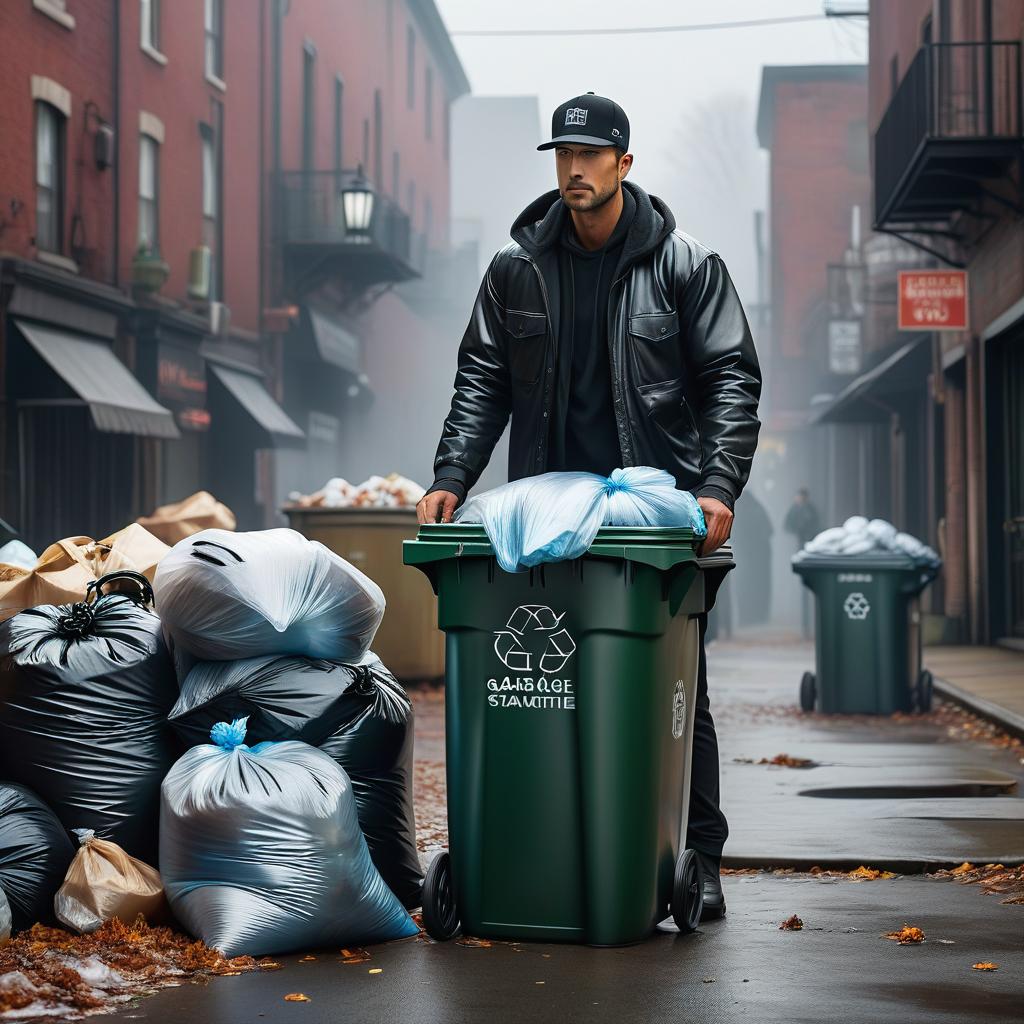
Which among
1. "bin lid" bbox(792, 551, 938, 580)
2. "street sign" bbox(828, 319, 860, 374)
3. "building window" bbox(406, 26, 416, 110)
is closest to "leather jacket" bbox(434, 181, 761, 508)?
"bin lid" bbox(792, 551, 938, 580)

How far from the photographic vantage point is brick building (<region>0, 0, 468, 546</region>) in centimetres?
1789

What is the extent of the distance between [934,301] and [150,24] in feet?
34.4

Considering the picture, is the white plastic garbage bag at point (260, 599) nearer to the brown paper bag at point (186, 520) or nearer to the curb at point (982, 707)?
the curb at point (982, 707)

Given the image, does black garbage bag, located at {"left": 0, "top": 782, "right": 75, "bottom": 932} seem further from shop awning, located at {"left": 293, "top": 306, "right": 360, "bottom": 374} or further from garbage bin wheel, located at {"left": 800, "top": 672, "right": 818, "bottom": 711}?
shop awning, located at {"left": 293, "top": 306, "right": 360, "bottom": 374}

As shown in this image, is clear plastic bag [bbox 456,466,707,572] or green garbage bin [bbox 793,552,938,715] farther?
green garbage bin [bbox 793,552,938,715]

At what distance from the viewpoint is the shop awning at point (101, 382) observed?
1759 centimetres

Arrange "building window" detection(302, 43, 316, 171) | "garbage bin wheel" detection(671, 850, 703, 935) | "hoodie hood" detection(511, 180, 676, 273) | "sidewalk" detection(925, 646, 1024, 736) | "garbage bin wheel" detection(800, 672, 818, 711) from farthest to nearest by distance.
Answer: "building window" detection(302, 43, 316, 171) < "garbage bin wheel" detection(800, 672, 818, 711) < "sidewalk" detection(925, 646, 1024, 736) < "hoodie hood" detection(511, 180, 676, 273) < "garbage bin wheel" detection(671, 850, 703, 935)

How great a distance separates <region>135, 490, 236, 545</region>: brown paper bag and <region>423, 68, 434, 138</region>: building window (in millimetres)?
33147

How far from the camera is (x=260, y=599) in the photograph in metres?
4.92

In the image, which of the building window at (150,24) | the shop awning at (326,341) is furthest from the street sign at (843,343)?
the building window at (150,24)

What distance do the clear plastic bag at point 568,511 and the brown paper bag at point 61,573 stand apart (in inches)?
70.9

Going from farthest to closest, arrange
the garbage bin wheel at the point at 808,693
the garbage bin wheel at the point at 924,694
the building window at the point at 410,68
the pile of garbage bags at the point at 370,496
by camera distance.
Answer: the building window at the point at 410,68
the pile of garbage bags at the point at 370,496
the garbage bin wheel at the point at 808,693
the garbage bin wheel at the point at 924,694

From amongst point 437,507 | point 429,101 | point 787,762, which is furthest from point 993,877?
point 429,101

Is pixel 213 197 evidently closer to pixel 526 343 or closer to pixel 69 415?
pixel 69 415
